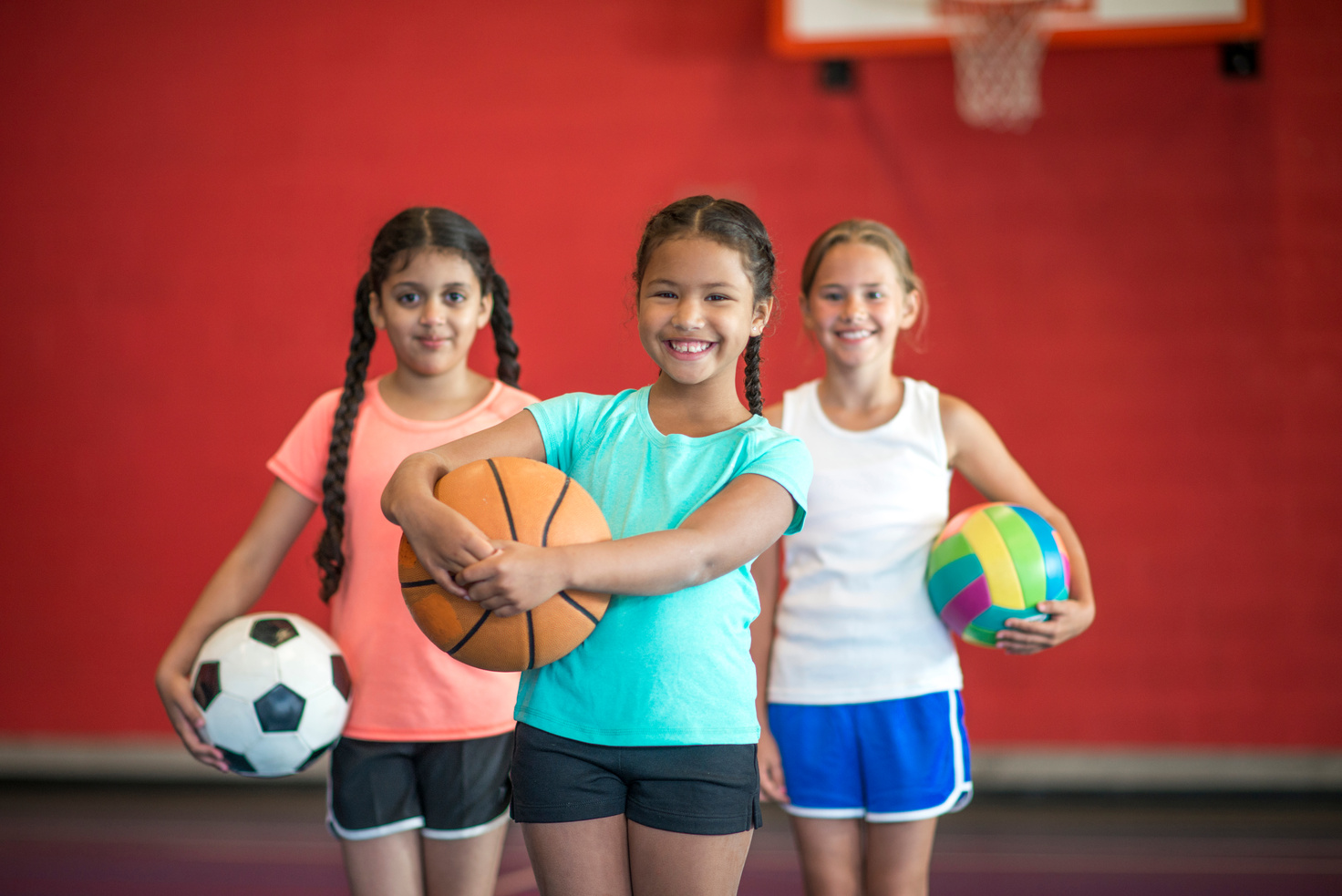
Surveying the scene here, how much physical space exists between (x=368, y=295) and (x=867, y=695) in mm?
1253

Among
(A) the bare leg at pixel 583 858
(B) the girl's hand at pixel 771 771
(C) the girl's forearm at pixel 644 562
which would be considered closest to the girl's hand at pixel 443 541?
(C) the girl's forearm at pixel 644 562

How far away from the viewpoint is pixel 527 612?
1244 millimetres

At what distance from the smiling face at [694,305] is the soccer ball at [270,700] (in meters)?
0.88

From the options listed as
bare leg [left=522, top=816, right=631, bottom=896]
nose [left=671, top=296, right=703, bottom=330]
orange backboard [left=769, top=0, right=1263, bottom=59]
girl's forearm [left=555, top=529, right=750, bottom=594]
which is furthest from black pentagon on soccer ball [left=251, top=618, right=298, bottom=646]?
orange backboard [left=769, top=0, right=1263, bottom=59]

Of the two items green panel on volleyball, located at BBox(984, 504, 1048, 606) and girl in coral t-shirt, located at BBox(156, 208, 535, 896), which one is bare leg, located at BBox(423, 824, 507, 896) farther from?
green panel on volleyball, located at BBox(984, 504, 1048, 606)

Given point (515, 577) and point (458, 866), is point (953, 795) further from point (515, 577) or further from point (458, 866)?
point (515, 577)

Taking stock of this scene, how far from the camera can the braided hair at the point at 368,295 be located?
1.90 metres

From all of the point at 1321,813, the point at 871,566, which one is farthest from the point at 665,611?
the point at 1321,813

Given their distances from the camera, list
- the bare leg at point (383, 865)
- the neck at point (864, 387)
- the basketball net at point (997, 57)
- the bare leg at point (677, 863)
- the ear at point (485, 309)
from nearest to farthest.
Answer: the bare leg at point (677, 863) < the bare leg at point (383, 865) < the ear at point (485, 309) < the neck at point (864, 387) < the basketball net at point (997, 57)

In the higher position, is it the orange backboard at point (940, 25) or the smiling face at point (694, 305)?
the orange backboard at point (940, 25)

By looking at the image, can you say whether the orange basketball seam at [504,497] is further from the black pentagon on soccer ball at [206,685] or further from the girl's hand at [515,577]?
the black pentagon on soccer ball at [206,685]

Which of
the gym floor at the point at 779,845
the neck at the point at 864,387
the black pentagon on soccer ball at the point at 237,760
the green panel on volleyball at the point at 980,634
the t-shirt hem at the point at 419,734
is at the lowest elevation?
the gym floor at the point at 779,845

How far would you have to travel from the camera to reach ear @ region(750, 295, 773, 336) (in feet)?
5.00

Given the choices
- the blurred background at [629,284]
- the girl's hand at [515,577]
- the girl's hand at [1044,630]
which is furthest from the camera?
the blurred background at [629,284]
